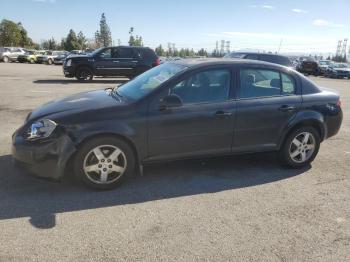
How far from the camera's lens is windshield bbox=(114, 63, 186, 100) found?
17.0 ft

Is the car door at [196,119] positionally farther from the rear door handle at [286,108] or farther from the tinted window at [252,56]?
the tinted window at [252,56]

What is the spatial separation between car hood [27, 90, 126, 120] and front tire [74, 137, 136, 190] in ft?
1.53

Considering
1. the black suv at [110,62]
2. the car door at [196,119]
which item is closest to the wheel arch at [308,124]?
the car door at [196,119]

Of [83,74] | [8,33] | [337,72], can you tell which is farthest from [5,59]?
[8,33]

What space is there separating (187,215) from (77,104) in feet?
6.50

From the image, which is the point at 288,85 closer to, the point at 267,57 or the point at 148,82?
the point at 148,82

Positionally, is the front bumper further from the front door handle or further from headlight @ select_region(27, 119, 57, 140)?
the front door handle

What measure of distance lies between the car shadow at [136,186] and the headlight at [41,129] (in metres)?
0.54

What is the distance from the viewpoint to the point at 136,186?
504 centimetres

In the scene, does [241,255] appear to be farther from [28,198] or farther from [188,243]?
[28,198]

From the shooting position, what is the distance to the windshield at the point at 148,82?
17.0 feet

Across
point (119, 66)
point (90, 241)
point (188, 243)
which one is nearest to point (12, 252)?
point (90, 241)

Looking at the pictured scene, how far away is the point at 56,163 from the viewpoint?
15.0ft

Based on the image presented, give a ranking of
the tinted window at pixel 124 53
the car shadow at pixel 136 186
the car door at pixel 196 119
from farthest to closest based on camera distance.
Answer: the tinted window at pixel 124 53, the car door at pixel 196 119, the car shadow at pixel 136 186
